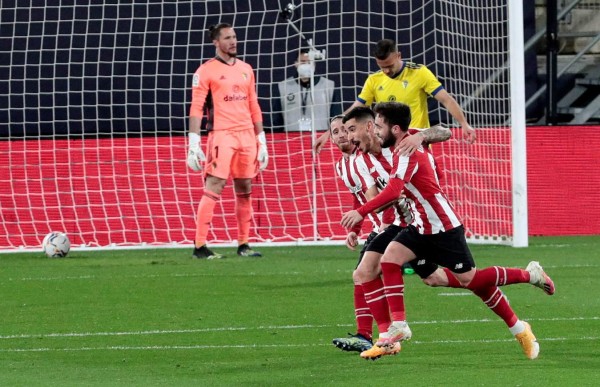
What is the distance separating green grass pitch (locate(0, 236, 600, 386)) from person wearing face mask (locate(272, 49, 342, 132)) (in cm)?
303

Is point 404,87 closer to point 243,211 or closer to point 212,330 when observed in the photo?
point 212,330

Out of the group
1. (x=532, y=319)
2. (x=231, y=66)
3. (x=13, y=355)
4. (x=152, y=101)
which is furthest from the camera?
(x=152, y=101)

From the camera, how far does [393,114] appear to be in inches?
309

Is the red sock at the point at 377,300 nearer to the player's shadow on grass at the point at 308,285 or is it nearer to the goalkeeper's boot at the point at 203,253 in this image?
the player's shadow on grass at the point at 308,285

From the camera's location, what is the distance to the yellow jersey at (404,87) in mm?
10969

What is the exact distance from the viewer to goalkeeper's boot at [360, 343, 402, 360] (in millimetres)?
7535

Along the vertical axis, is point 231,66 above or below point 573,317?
above

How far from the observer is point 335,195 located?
16.6 m

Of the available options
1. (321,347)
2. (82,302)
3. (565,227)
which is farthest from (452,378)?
(565,227)

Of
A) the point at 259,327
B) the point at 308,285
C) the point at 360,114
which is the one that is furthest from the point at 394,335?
the point at 308,285

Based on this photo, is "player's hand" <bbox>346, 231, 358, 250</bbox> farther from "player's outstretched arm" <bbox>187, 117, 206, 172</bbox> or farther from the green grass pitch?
"player's outstretched arm" <bbox>187, 117, 206, 172</bbox>

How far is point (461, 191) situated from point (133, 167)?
3.93 meters

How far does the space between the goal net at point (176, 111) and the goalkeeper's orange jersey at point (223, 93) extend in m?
2.19

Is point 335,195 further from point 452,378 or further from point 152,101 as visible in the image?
point 452,378
